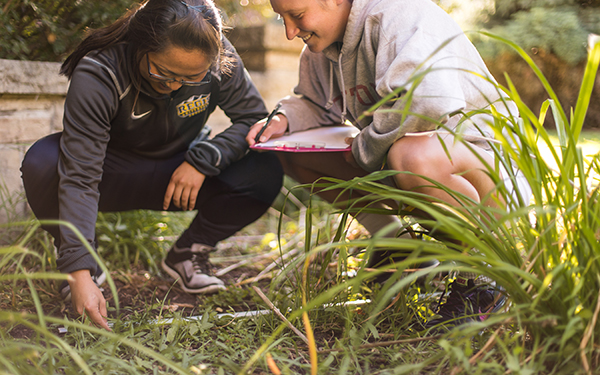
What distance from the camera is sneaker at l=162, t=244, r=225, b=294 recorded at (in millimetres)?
1723

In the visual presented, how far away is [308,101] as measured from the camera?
6.12 ft

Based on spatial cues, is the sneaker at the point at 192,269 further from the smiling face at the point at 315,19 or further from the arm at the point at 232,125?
the smiling face at the point at 315,19

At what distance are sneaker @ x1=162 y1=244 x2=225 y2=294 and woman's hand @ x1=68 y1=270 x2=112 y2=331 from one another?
1.63 ft

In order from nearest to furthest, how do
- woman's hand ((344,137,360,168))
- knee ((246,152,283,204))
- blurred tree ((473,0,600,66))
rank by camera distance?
woman's hand ((344,137,360,168)) → knee ((246,152,283,204)) → blurred tree ((473,0,600,66))

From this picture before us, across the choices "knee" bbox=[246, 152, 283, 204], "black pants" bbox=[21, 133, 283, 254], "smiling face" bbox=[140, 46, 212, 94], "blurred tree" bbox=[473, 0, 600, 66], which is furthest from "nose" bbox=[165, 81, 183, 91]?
"blurred tree" bbox=[473, 0, 600, 66]

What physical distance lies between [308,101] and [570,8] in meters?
4.71

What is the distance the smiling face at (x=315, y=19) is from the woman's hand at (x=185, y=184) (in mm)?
597

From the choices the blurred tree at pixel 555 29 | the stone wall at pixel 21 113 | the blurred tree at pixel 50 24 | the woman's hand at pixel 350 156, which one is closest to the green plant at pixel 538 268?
the woman's hand at pixel 350 156

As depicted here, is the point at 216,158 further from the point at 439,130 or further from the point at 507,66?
the point at 507,66

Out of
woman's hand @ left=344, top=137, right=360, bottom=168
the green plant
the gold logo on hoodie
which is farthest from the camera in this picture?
the gold logo on hoodie

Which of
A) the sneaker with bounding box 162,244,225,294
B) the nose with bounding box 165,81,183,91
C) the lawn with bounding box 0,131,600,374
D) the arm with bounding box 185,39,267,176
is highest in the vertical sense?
the nose with bounding box 165,81,183,91

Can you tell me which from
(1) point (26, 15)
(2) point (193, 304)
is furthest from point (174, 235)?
(1) point (26, 15)

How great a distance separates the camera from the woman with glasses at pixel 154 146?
52.9 inches

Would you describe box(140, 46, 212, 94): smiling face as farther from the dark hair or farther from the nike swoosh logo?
the nike swoosh logo
